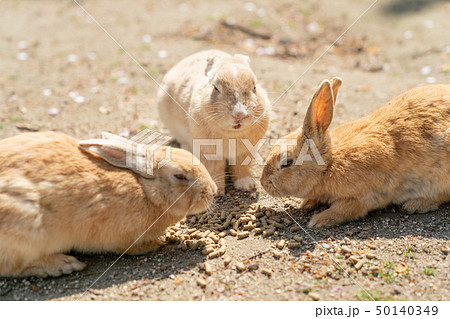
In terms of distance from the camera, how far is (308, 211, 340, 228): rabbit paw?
6.01m

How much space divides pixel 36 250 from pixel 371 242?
377 centimetres

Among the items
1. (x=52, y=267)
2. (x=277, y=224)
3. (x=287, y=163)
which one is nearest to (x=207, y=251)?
(x=277, y=224)

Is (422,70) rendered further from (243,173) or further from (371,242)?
(371,242)

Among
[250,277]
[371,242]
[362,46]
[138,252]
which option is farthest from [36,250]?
[362,46]

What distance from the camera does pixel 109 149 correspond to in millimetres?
5371

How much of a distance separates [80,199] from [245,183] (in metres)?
2.89

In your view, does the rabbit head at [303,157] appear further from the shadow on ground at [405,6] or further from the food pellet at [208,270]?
the shadow on ground at [405,6]

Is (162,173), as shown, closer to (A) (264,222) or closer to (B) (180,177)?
(B) (180,177)

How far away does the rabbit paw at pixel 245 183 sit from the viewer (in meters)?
7.26

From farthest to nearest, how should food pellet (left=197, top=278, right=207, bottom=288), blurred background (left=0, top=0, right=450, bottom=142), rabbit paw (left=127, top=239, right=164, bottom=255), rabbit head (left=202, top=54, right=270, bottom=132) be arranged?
blurred background (left=0, top=0, right=450, bottom=142) < rabbit head (left=202, top=54, right=270, bottom=132) < rabbit paw (left=127, top=239, right=164, bottom=255) < food pellet (left=197, top=278, right=207, bottom=288)

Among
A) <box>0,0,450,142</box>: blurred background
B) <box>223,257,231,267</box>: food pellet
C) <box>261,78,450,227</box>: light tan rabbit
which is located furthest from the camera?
<box>0,0,450,142</box>: blurred background

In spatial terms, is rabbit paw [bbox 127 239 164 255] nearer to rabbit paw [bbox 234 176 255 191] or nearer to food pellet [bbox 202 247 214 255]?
food pellet [bbox 202 247 214 255]

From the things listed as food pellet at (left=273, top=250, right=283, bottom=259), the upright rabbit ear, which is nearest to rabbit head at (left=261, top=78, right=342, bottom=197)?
food pellet at (left=273, top=250, right=283, bottom=259)

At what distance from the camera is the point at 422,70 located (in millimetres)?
10328
